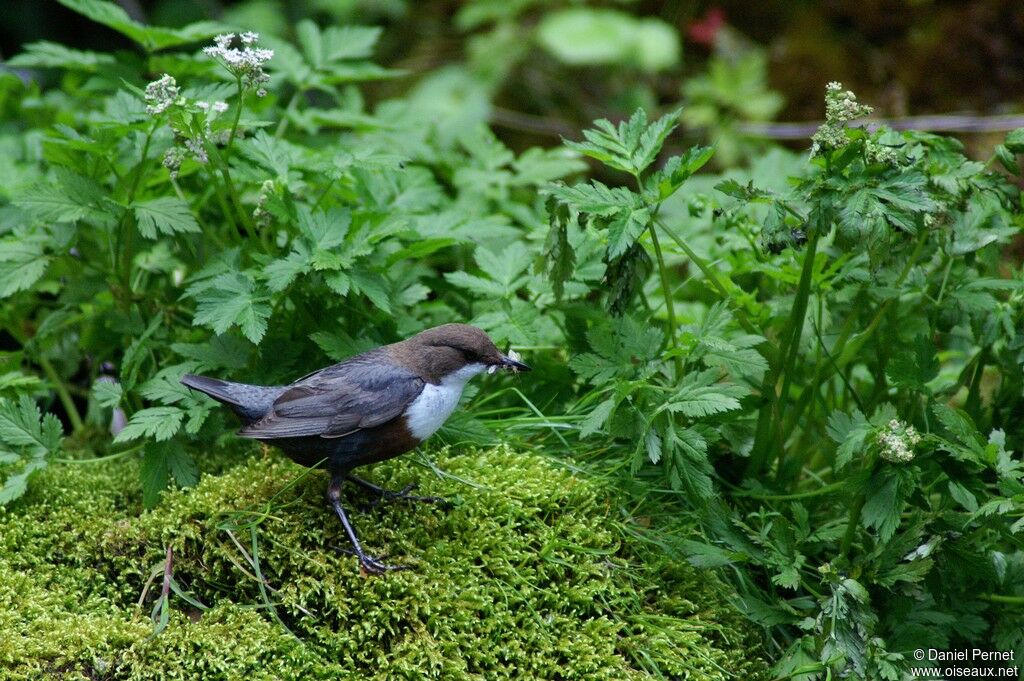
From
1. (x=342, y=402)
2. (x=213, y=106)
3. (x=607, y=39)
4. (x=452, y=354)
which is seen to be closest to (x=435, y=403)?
(x=452, y=354)

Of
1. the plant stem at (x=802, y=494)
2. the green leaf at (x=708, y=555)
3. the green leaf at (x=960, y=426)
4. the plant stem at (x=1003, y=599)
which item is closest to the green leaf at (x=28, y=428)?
the green leaf at (x=708, y=555)

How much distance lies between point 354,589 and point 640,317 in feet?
4.42

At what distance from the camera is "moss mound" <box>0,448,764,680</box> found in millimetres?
2658

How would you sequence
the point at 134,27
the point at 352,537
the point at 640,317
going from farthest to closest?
the point at 134,27
the point at 640,317
the point at 352,537

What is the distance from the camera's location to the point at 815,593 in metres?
2.82

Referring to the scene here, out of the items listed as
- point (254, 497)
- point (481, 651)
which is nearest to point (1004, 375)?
point (481, 651)

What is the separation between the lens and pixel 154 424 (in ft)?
9.56

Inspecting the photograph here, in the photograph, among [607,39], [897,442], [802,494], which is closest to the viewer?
[897,442]

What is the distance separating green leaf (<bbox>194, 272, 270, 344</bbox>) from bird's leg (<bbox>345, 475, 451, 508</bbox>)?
0.59 m

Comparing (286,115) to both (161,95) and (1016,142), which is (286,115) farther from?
(1016,142)

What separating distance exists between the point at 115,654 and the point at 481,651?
102 cm

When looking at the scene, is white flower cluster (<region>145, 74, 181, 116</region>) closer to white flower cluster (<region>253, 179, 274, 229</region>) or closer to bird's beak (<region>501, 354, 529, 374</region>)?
white flower cluster (<region>253, 179, 274, 229</region>)

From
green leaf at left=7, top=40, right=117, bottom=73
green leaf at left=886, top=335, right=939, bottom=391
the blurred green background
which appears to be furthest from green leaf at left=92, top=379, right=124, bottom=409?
the blurred green background

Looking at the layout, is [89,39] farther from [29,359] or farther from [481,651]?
[481,651]
